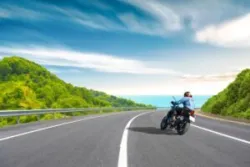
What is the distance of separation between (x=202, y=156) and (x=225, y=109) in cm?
2329

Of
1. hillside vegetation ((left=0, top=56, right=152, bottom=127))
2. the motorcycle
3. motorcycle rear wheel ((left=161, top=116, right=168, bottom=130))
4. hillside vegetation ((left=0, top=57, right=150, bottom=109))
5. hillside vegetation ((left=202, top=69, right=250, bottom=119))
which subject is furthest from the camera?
hillside vegetation ((left=0, top=57, right=150, bottom=109))

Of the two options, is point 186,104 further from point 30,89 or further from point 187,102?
point 30,89

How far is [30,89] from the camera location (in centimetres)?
6906

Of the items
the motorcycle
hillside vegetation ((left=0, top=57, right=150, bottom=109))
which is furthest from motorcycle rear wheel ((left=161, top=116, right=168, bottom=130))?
hillside vegetation ((left=0, top=57, right=150, bottom=109))

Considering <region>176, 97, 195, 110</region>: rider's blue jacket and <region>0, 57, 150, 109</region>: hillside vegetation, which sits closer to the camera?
<region>176, 97, 195, 110</region>: rider's blue jacket

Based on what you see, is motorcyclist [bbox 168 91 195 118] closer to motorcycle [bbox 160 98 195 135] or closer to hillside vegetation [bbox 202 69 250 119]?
motorcycle [bbox 160 98 195 135]

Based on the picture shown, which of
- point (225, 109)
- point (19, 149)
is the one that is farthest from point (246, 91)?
point (19, 149)

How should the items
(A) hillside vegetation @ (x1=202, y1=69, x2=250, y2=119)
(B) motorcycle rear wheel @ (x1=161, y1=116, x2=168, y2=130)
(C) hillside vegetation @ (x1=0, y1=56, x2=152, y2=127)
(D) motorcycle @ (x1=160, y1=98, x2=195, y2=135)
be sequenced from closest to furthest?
(D) motorcycle @ (x1=160, y1=98, x2=195, y2=135) → (B) motorcycle rear wheel @ (x1=161, y1=116, x2=168, y2=130) → (A) hillside vegetation @ (x1=202, y1=69, x2=250, y2=119) → (C) hillside vegetation @ (x1=0, y1=56, x2=152, y2=127)

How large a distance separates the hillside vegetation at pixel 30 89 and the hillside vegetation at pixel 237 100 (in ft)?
108

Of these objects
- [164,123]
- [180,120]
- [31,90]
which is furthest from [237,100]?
[31,90]

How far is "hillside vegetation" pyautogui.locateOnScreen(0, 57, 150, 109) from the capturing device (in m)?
58.2

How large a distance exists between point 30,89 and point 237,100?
163ft

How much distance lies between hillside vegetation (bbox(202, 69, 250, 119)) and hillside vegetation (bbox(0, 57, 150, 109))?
3295 centimetres

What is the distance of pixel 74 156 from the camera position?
7.28m
